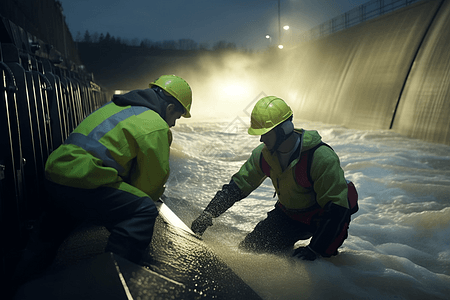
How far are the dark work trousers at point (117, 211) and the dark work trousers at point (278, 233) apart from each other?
1.73 m

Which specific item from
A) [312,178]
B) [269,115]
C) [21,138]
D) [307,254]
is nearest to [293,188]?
[312,178]

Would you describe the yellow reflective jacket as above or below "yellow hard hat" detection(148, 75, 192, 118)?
below

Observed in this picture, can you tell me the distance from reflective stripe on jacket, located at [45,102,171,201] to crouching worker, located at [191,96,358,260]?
117cm

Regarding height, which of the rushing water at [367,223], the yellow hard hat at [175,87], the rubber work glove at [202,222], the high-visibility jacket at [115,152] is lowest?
the rushing water at [367,223]

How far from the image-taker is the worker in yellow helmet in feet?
7.69

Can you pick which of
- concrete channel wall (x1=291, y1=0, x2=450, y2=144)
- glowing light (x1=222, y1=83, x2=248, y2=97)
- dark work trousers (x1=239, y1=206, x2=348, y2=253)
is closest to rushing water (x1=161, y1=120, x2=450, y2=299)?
dark work trousers (x1=239, y1=206, x2=348, y2=253)


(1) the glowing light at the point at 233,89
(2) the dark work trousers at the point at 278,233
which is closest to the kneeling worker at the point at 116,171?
(2) the dark work trousers at the point at 278,233

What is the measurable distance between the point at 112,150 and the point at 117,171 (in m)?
0.15

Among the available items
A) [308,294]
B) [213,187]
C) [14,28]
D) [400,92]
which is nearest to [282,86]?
[400,92]

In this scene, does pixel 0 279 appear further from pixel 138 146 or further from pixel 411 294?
pixel 411 294

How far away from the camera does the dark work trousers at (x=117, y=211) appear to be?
7.59 ft

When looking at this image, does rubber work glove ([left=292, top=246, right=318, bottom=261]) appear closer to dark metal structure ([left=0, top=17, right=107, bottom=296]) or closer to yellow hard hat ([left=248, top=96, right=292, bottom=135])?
yellow hard hat ([left=248, top=96, right=292, bottom=135])

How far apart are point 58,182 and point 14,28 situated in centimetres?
378

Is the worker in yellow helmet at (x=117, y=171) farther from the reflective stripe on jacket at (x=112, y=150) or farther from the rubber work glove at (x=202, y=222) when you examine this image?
the rubber work glove at (x=202, y=222)
